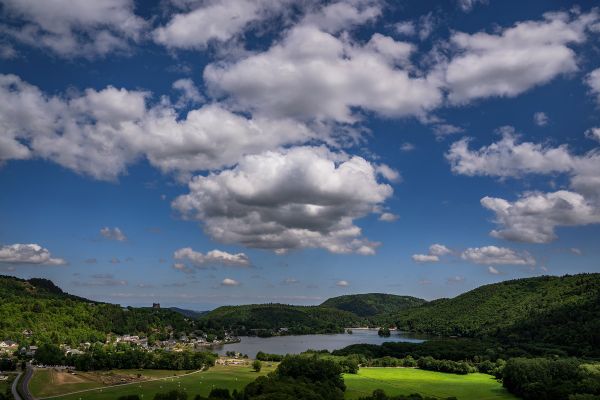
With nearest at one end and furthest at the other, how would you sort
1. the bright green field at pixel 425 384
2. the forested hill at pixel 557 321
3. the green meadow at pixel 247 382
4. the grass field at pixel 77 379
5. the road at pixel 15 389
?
the road at pixel 15 389, the green meadow at pixel 247 382, the bright green field at pixel 425 384, the grass field at pixel 77 379, the forested hill at pixel 557 321

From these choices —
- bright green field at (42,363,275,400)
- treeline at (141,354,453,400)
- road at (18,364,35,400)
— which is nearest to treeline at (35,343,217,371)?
road at (18,364,35,400)

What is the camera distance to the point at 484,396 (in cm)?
7450

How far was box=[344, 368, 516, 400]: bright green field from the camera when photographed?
75625 mm

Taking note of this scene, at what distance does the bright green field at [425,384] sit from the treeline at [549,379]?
2.57 m

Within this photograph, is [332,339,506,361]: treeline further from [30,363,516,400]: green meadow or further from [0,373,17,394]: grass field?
[0,373,17,394]: grass field

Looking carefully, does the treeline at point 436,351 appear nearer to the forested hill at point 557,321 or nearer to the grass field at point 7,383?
the forested hill at point 557,321

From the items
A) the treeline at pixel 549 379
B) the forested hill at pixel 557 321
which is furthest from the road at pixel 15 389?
the forested hill at pixel 557 321

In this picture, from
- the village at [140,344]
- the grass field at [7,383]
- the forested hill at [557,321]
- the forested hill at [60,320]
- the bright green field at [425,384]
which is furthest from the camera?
the forested hill at [60,320]

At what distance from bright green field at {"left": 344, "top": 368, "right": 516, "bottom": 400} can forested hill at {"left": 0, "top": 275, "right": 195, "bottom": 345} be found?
8737 cm

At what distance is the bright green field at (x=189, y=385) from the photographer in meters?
74.5

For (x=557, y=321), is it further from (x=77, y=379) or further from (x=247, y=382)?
(x=77, y=379)

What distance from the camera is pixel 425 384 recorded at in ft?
279

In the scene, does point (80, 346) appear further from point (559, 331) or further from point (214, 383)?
point (559, 331)

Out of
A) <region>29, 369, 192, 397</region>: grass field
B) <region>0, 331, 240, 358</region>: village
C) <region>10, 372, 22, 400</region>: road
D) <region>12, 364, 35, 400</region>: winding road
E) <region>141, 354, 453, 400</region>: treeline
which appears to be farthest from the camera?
<region>0, 331, 240, 358</region>: village
